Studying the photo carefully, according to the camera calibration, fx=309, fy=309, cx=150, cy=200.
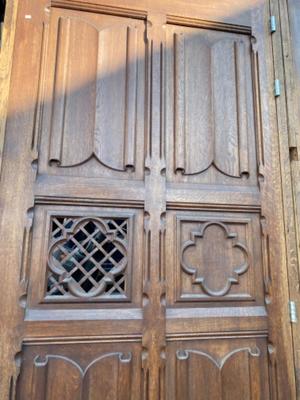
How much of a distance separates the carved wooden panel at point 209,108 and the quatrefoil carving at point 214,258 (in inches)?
7.2

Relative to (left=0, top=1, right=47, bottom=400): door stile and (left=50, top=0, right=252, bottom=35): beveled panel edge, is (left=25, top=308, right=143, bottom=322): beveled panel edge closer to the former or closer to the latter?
(left=0, top=1, right=47, bottom=400): door stile

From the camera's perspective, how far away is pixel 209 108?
110 cm

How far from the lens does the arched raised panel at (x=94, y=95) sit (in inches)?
38.9

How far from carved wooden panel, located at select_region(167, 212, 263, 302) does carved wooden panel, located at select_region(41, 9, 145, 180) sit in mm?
276

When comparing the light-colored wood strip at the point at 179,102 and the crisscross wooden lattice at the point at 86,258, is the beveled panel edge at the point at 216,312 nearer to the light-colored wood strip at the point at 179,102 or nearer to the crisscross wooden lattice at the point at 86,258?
the crisscross wooden lattice at the point at 86,258

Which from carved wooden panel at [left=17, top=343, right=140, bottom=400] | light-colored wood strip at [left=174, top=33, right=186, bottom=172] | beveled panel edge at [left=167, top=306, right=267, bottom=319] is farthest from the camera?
light-colored wood strip at [left=174, top=33, right=186, bottom=172]

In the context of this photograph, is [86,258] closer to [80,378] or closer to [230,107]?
[80,378]

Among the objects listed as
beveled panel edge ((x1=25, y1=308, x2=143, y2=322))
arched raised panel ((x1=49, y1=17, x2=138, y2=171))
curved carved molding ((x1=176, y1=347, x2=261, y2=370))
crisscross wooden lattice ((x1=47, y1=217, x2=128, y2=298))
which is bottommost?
curved carved molding ((x1=176, y1=347, x2=261, y2=370))

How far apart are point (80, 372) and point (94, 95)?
2.78 ft

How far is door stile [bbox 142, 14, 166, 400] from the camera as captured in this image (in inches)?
35.2

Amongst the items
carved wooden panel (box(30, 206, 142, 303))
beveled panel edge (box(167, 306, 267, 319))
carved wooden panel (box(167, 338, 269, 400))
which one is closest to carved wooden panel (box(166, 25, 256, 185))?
carved wooden panel (box(30, 206, 142, 303))

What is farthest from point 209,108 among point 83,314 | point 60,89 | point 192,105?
point 83,314

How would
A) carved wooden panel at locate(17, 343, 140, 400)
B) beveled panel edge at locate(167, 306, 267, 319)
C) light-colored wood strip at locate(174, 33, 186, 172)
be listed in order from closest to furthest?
carved wooden panel at locate(17, 343, 140, 400) < beveled panel edge at locate(167, 306, 267, 319) < light-colored wood strip at locate(174, 33, 186, 172)

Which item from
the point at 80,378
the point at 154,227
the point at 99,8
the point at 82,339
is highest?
the point at 99,8
